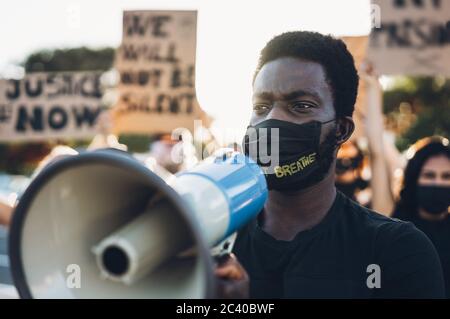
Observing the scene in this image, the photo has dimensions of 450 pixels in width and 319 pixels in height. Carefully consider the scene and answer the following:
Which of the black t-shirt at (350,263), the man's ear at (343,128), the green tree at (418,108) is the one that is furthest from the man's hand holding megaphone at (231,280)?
the green tree at (418,108)

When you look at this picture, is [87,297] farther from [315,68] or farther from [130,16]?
[130,16]

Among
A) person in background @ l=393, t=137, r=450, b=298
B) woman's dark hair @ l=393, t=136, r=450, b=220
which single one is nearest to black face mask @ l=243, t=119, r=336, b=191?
person in background @ l=393, t=137, r=450, b=298

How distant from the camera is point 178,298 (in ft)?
4.06

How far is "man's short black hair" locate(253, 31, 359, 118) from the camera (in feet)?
6.30

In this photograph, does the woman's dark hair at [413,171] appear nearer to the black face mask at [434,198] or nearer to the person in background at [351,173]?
the black face mask at [434,198]

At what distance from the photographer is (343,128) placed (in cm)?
202

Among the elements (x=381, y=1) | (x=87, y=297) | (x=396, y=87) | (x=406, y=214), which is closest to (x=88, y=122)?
(x=381, y=1)

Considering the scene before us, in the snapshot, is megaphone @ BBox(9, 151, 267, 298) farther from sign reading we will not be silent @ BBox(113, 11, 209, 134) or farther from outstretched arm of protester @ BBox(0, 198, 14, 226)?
sign reading we will not be silent @ BBox(113, 11, 209, 134)

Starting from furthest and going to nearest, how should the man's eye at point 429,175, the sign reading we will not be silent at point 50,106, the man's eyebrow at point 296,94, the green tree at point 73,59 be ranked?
1. the green tree at point 73,59
2. the sign reading we will not be silent at point 50,106
3. the man's eye at point 429,175
4. the man's eyebrow at point 296,94

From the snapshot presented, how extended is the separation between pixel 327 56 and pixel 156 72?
328 centimetres

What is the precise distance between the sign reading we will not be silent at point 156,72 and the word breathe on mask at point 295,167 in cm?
Answer: 297

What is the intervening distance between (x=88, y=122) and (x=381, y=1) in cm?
306

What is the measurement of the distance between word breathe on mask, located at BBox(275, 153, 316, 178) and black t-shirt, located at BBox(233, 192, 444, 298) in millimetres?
194

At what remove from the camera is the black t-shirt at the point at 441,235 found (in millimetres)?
2906
